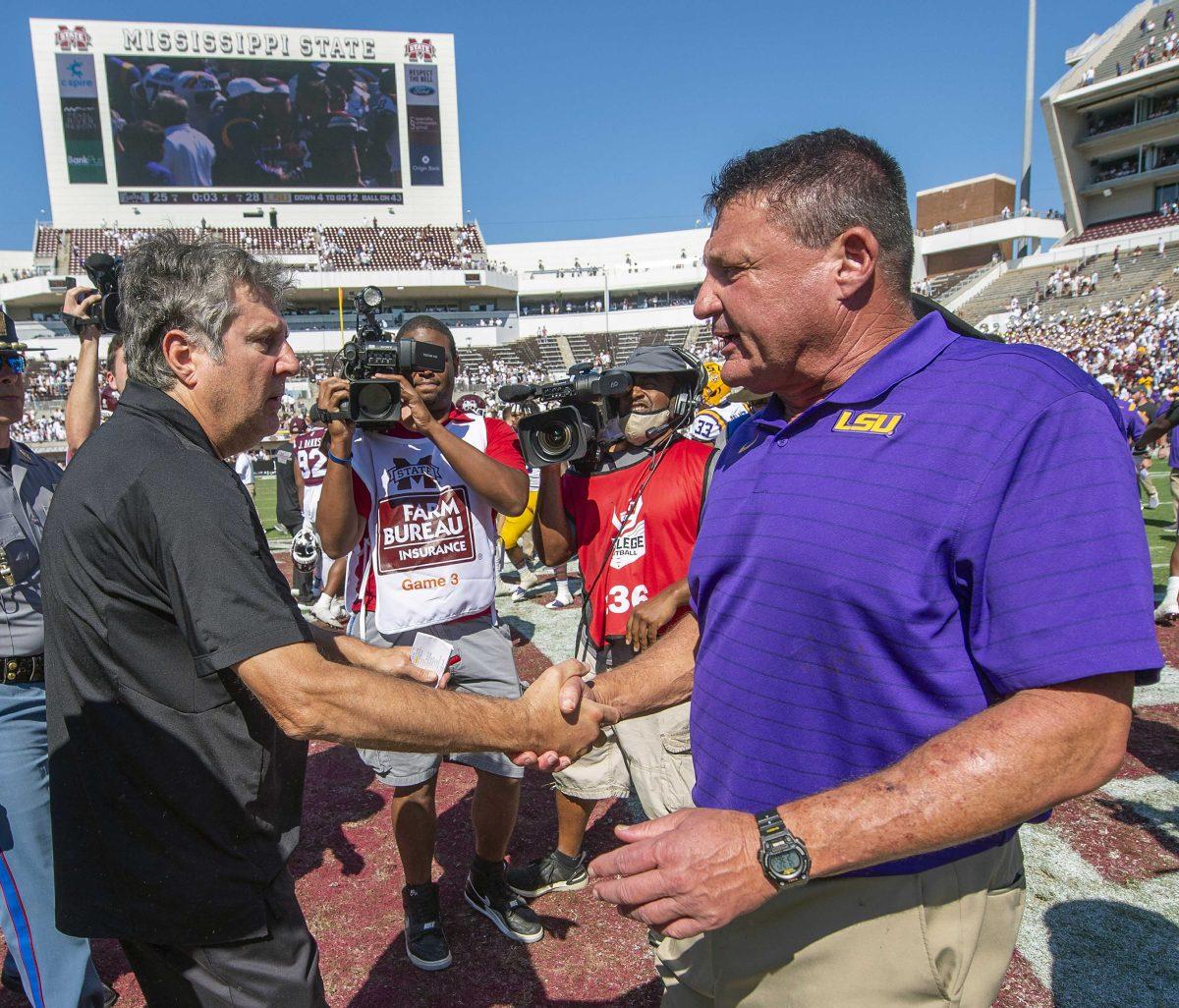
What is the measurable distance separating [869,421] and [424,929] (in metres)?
2.81

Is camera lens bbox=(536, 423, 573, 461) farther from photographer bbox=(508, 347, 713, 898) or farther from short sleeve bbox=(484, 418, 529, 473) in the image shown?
short sleeve bbox=(484, 418, 529, 473)

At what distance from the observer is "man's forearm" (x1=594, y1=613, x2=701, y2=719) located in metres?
2.15

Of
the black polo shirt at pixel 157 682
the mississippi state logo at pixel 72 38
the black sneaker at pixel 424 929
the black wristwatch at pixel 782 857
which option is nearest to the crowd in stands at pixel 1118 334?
the black sneaker at pixel 424 929

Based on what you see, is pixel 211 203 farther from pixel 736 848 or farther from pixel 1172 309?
pixel 736 848

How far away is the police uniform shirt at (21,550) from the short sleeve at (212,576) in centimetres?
144

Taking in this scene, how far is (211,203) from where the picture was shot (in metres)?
55.7

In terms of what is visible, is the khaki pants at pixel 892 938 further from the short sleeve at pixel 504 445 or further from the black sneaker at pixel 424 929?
the short sleeve at pixel 504 445

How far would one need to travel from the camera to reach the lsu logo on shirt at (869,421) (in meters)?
1.50

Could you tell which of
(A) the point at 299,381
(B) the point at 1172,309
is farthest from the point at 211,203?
(B) the point at 1172,309

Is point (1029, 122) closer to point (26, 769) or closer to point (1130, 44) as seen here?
point (1130, 44)

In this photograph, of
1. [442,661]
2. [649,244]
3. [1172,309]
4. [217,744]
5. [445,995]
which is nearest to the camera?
[217,744]

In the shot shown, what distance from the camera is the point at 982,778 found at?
4.01ft

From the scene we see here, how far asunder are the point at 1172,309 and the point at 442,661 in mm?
37280

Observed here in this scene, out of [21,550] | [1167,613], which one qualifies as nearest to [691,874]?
[21,550]
